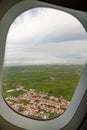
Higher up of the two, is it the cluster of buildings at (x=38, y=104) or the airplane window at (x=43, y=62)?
the airplane window at (x=43, y=62)

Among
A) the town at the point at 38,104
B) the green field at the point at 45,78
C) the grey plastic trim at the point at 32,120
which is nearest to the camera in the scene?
the grey plastic trim at the point at 32,120

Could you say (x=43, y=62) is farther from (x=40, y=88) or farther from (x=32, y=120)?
(x=32, y=120)

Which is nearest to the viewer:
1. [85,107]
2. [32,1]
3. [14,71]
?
[32,1]

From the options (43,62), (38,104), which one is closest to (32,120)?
(38,104)

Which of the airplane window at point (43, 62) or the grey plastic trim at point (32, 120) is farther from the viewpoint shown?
the airplane window at point (43, 62)

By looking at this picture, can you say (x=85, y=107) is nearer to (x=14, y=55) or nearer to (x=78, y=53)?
(x=78, y=53)

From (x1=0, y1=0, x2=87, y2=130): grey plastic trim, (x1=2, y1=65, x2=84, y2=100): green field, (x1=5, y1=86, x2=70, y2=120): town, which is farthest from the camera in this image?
(x1=5, y1=86, x2=70, y2=120): town

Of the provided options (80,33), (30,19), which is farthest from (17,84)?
(80,33)
